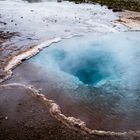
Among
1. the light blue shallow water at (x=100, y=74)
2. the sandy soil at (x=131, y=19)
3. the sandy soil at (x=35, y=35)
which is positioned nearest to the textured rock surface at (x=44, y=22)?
the sandy soil at (x=35, y=35)

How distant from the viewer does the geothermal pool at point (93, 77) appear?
11.4 meters

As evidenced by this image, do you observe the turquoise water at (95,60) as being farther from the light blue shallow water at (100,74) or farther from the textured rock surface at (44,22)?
→ the textured rock surface at (44,22)

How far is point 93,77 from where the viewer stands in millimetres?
14977

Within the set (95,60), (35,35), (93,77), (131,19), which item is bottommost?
(93,77)

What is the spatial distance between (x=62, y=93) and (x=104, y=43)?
277 inches

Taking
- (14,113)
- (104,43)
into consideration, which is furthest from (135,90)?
(104,43)

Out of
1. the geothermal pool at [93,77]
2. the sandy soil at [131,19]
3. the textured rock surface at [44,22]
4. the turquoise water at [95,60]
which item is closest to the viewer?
the geothermal pool at [93,77]

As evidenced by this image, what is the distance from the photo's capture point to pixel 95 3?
1205 inches

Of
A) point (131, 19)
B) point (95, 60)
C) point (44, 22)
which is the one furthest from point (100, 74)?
point (131, 19)

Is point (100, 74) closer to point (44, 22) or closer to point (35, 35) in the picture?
point (35, 35)

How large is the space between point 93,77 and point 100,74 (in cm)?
45

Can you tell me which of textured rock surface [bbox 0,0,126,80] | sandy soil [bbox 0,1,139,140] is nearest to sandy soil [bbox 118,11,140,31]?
sandy soil [bbox 0,1,139,140]

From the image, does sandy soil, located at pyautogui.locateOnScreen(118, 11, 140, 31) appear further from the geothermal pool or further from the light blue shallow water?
the geothermal pool

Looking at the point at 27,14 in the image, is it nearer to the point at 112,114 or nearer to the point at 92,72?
the point at 92,72
